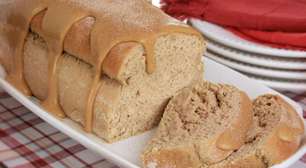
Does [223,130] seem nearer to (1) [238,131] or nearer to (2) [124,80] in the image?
(1) [238,131]

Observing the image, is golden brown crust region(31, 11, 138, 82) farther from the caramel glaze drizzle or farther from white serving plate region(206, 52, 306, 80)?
white serving plate region(206, 52, 306, 80)

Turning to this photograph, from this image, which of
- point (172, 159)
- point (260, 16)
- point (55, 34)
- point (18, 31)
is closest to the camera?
point (172, 159)

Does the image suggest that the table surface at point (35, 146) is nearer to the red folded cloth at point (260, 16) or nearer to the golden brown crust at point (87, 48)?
the golden brown crust at point (87, 48)

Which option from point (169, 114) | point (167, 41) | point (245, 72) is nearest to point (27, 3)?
point (167, 41)

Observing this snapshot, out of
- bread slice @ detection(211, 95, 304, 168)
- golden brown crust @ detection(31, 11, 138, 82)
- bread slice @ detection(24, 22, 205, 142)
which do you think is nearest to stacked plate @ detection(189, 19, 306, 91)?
bread slice @ detection(24, 22, 205, 142)

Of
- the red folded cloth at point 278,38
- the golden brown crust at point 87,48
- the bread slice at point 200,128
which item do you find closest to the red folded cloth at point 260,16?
the red folded cloth at point 278,38

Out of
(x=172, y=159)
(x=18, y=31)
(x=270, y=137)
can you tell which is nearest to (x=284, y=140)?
(x=270, y=137)
